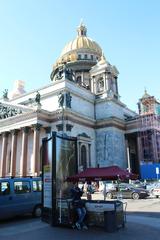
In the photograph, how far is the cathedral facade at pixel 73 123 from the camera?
38.8 metres

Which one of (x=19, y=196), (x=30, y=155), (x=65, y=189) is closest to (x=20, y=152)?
(x=30, y=155)

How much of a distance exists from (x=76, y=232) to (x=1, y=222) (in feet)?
18.2

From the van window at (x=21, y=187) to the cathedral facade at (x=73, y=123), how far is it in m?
20.8

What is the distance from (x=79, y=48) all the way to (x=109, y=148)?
29028 mm

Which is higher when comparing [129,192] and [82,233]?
[129,192]

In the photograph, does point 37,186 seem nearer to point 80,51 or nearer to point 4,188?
point 4,188

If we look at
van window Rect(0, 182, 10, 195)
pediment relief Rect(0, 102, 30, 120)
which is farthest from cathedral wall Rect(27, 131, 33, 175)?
van window Rect(0, 182, 10, 195)

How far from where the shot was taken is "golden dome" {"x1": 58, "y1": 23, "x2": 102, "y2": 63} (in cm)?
6153

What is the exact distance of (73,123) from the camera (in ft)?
132

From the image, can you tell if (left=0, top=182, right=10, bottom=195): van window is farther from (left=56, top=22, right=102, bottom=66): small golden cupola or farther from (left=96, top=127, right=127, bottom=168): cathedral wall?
(left=56, top=22, right=102, bottom=66): small golden cupola

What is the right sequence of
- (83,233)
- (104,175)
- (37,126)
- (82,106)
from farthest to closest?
(82,106) < (37,126) < (104,175) < (83,233)

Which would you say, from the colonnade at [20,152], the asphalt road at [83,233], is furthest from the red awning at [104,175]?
the colonnade at [20,152]

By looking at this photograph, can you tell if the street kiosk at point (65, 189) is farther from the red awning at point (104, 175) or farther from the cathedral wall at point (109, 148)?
the cathedral wall at point (109, 148)

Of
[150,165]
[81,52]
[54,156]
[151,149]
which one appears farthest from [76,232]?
[81,52]
